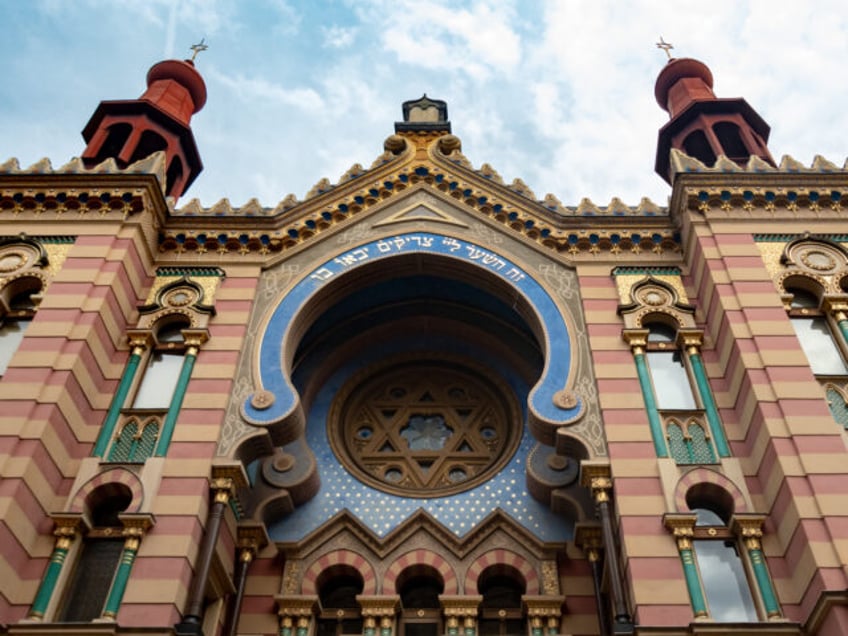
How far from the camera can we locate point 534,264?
720 inches

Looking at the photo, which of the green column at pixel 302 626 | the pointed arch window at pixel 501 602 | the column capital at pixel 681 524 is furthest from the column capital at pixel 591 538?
the green column at pixel 302 626

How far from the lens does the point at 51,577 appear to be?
41.7 ft

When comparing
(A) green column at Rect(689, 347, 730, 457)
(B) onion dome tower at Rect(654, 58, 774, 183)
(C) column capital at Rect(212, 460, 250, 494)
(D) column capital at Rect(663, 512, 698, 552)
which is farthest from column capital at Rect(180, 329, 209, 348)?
(B) onion dome tower at Rect(654, 58, 774, 183)

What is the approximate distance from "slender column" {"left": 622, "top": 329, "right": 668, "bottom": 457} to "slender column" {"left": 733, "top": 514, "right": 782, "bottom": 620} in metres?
1.67

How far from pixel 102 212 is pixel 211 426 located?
5.83m

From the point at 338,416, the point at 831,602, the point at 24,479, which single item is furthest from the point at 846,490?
the point at 24,479

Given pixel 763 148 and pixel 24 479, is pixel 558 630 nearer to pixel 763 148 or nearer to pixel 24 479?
pixel 24 479

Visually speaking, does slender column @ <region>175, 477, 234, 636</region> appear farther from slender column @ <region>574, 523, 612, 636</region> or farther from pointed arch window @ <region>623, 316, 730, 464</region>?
pointed arch window @ <region>623, 316, 730, 464</region>

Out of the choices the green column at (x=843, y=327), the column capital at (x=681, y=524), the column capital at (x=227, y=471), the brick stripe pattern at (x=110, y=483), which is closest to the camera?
the column capital at (x=681, y=524)

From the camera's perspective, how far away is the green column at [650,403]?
1441 centimetres

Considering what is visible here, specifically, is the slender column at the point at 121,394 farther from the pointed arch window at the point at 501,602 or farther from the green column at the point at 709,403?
the green column at the point at 709,403

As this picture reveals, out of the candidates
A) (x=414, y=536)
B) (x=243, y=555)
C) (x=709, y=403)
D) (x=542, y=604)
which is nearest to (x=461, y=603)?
(x=542, y=604)

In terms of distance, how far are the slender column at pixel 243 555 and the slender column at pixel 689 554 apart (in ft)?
22.9

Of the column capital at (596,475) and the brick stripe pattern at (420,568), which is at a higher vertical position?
the column capital at (596,475)
